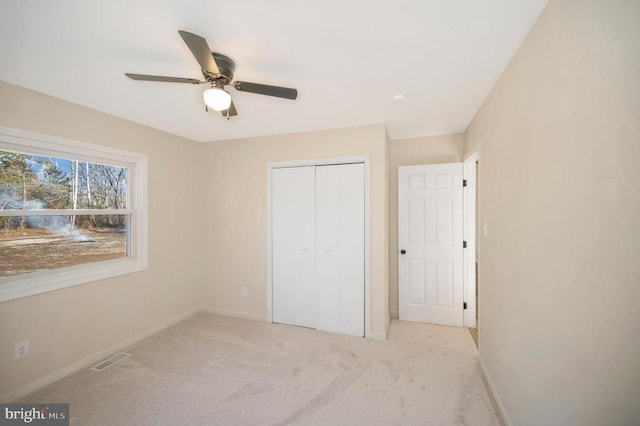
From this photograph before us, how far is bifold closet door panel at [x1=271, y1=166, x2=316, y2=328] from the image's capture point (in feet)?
10.4

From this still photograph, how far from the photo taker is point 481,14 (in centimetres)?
127

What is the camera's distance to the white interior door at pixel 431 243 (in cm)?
316

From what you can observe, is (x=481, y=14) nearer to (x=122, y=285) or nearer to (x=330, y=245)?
(x=330, y=245)

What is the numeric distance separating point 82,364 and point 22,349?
49 centimetres

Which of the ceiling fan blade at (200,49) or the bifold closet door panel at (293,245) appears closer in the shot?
the ceiling fan blade at (200,49)

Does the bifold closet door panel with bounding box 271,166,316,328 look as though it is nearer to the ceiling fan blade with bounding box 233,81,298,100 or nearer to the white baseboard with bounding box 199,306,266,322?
the white baseboard with bounding box 199,306,266,322

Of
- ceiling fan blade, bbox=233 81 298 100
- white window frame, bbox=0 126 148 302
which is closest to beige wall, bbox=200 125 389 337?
white window frame, bbox=0 126 148 302

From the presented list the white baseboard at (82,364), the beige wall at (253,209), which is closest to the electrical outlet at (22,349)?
the white baseboard at (82,364)

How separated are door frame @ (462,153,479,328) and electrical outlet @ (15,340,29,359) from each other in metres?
4.29

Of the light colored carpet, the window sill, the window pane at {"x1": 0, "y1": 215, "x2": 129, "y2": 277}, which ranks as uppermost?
the window pane at {"x1": 0, "y1": 215, "x2": 129, "y2": 277}

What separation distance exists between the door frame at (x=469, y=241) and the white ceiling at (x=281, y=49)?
98 centimetres

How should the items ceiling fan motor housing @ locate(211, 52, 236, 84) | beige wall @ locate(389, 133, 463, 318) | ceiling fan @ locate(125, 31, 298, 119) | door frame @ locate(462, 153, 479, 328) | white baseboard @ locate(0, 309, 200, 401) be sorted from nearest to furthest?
ceiling fan @ locate(125, 31, 298, 119) < ceiling fan motor housing @ locate(211, 52, 236, 84) < white baseboard @ locate(0, 309, 200, 401) < door frame @ locate(462, 153, 479, 328) < beige wall @ locate(389, 133, 463, 318)

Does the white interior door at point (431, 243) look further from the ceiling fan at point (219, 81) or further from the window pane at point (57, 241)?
the window pane at point (57, 241)

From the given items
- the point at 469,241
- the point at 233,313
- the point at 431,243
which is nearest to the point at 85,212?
the point at 233,313
